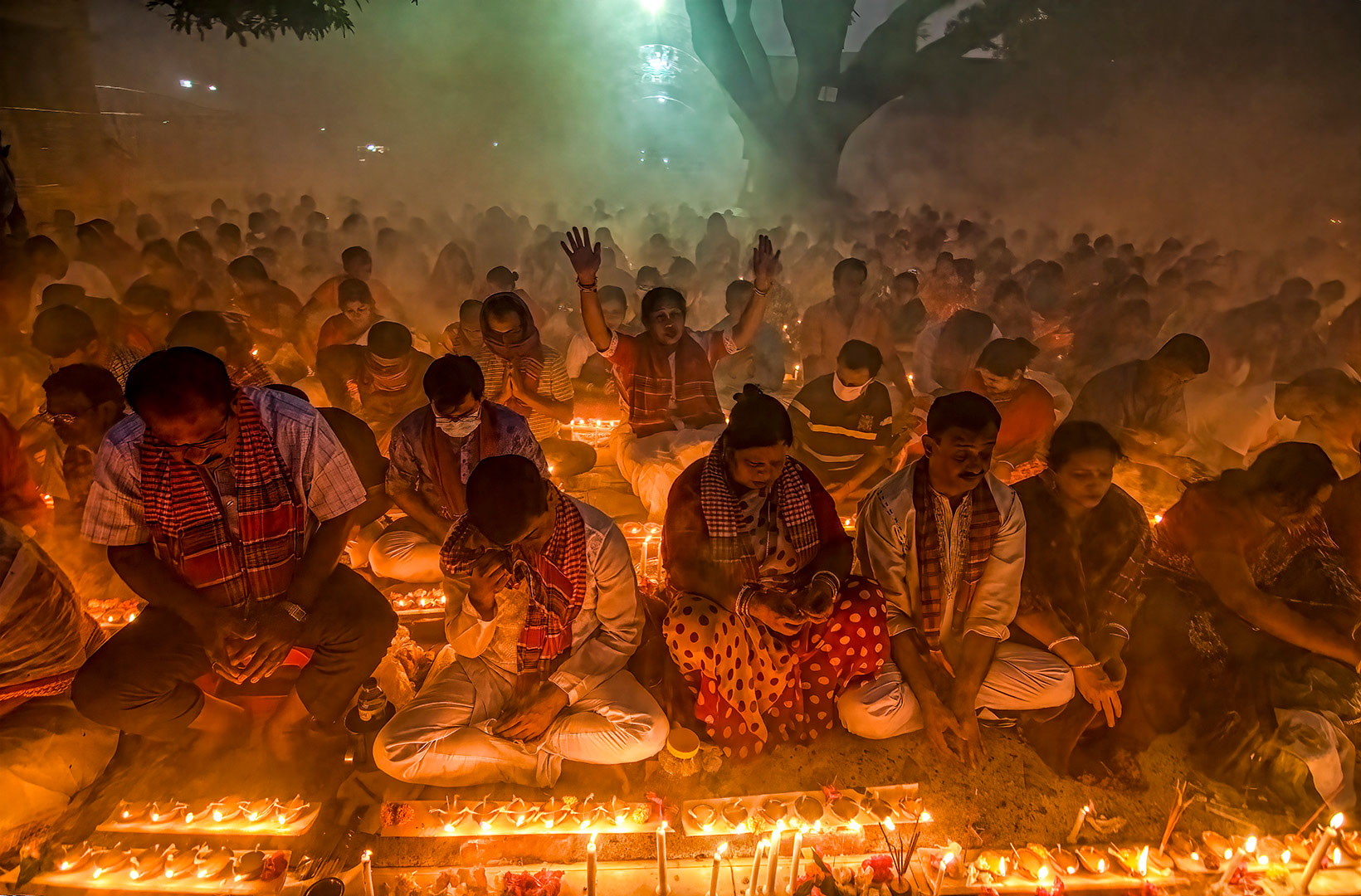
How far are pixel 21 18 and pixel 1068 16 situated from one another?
24.7 feet

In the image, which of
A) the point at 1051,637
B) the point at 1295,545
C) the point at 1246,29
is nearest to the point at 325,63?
the point at 1051,637

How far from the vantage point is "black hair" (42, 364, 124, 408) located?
2.62m

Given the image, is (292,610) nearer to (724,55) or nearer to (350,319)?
(350,319)

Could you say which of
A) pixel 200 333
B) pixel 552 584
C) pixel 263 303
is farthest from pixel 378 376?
pixel 552 584

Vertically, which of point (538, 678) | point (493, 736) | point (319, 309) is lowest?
point (493, 736)

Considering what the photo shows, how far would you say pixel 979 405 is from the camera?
209 cm

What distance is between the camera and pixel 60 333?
348 cm

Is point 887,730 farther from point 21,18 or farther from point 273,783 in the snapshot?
point 21,18

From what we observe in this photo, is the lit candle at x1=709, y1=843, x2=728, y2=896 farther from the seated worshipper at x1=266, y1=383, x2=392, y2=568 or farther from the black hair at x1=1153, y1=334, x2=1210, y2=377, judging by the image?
the black hair at x1=1153, y1=334, x2=1210, y2=377

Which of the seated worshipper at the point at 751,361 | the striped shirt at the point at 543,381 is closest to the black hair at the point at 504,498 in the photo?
the striped shirt at the point at 543,381

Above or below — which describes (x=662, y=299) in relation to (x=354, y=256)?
below

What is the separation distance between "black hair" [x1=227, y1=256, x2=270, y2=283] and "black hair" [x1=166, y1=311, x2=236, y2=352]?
823mm

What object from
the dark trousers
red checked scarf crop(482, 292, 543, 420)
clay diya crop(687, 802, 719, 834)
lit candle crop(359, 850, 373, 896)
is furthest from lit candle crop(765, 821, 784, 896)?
red checked scarf crop(482, 292, 543, 420)

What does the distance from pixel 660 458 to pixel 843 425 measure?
1225 millimetres
